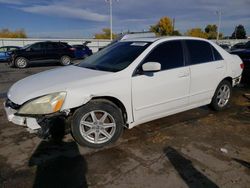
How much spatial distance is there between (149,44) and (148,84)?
0.75 metres

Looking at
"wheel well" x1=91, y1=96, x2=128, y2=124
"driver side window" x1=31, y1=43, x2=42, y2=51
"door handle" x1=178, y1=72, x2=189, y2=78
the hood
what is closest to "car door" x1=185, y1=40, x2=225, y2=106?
"door handle" x1=178, y1=72, x2=189, y2=78

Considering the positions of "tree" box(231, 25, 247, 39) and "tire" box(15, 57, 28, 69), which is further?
"tree" box(231, 25, 247, 39)

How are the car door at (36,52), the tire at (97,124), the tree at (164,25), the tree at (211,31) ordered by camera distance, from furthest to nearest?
the tree at (211,31)
the tree at (164,25)
the car door at (36,52)
the tire at (97,124)

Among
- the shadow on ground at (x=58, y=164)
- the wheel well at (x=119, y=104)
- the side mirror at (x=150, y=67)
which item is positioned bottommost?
the shadow on ground at (x=58, y=164)

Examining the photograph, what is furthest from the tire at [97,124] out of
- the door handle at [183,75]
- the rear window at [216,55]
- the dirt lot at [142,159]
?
the rear window at [216,55]

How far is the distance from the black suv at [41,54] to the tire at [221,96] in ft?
42.9

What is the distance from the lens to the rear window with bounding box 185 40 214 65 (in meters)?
4.62

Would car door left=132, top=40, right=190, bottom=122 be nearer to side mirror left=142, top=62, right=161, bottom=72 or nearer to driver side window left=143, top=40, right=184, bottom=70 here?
driver side window left=143, top=40, right=184, bottom=70

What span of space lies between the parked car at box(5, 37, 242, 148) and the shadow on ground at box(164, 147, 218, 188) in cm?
82

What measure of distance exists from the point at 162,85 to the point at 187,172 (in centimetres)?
152

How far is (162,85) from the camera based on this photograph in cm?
405

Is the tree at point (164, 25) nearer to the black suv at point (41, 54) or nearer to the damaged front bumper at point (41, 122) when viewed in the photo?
the black suv at point (41, 54)

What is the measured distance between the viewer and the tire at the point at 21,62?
1515 centimetres

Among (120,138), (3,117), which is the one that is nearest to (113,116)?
(120,138)
